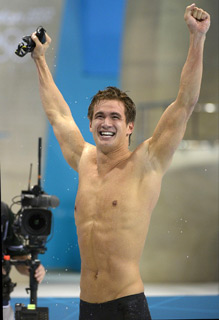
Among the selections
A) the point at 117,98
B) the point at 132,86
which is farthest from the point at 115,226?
the point at 132,86

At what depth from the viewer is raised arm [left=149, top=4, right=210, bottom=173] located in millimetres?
2861

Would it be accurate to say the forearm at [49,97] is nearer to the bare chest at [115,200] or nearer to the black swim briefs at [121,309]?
the bare chest at [115,200]

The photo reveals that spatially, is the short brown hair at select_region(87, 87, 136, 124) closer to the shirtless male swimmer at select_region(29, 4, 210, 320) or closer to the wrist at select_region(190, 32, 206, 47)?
the shirtless male swimmer at select_region(29, 4, 210, 320)

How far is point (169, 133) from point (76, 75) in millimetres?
1725

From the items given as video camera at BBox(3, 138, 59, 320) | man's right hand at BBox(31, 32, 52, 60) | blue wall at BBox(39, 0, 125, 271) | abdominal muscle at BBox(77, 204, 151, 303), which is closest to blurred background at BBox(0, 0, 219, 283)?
blue wall at BBox(39, 0, 125, 271)

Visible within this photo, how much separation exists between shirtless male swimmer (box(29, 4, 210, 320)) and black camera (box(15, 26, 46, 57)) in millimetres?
529

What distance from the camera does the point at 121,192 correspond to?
2955mm

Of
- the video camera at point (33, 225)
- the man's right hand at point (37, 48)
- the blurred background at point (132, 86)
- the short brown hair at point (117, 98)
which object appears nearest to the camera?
the short brown hair at point (117, 98)

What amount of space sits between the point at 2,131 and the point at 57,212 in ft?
4.18

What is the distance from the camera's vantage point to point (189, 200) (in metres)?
5.43

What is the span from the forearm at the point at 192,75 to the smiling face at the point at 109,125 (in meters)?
0.32

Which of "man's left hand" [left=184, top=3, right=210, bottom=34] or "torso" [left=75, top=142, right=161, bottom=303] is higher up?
"man's left hand" [left=184, top=3, right=210, bottom=34]

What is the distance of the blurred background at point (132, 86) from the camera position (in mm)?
4734

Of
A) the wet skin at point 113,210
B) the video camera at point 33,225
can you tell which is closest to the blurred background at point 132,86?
the video camera at point 33,225
